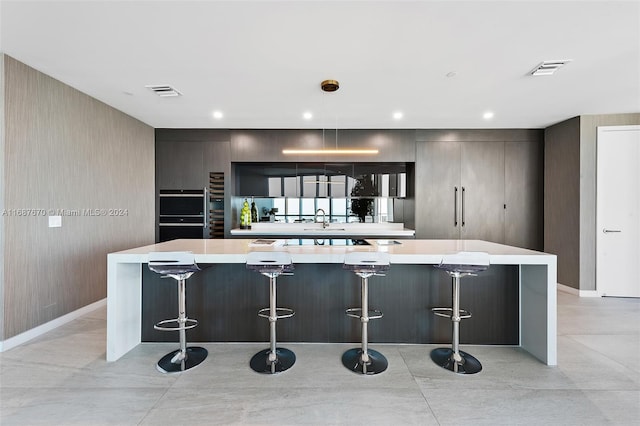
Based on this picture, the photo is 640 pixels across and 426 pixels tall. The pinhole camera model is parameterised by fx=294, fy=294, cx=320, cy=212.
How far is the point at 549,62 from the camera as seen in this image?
258 centimetres

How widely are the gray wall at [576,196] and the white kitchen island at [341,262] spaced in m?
2.43

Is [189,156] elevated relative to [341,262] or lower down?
elevated

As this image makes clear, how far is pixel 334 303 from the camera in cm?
266

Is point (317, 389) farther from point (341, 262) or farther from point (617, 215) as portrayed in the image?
point (617, 215)

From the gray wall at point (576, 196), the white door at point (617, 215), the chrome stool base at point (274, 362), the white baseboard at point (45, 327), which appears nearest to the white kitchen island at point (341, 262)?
the chrome stool base at point (274, 362)

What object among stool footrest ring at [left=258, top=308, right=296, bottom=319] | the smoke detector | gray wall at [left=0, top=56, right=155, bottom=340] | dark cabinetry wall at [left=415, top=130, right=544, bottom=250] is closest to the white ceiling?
the smoke detector

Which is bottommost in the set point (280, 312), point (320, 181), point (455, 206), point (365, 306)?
point (280, 312)

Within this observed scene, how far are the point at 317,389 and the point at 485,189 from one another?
13.6 ft

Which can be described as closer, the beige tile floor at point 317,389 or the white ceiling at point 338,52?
the beige tile floor at point 317,389

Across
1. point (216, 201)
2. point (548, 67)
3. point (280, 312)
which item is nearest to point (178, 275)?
point (280, 312)

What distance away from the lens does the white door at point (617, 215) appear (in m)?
4.03

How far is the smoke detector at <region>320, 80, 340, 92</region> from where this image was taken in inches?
116

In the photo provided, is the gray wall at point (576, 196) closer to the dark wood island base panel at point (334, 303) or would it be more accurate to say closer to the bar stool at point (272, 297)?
the dark wood island base panel at point (334, 303)

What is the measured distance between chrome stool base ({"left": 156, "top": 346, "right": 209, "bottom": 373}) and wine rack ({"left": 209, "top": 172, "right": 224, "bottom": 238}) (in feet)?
8.23
